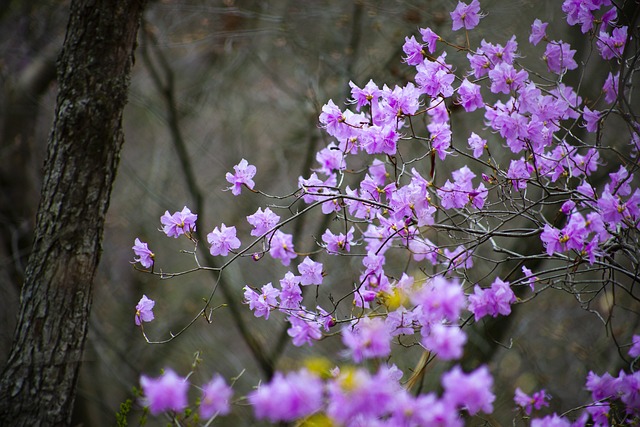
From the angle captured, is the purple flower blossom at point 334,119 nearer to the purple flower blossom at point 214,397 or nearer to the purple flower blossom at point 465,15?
the purple flower blossom at point 465,15

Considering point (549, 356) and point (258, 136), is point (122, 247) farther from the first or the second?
point (549, 356)

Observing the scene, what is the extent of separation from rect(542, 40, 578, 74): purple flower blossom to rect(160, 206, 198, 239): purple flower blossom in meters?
1.55

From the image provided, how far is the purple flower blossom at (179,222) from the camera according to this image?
2230mm

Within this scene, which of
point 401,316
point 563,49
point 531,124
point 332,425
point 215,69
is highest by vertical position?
point 215,69

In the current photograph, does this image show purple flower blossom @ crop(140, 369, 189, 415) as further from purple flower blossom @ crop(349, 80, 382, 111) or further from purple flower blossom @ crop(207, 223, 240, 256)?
purple flower blossom @ crop(349, 80, 382, 111)

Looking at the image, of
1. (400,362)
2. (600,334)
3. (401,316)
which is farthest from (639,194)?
(600,334)

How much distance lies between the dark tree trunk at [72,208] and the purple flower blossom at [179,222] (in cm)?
38

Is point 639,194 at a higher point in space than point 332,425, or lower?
higher

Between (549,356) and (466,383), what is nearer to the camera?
(466,383)

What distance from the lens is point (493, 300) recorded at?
6.32 ft

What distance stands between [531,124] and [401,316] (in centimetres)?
84

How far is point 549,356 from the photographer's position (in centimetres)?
684

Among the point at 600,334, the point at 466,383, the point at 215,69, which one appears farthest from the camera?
the point at 215,69

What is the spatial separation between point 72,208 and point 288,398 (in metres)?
1.50
